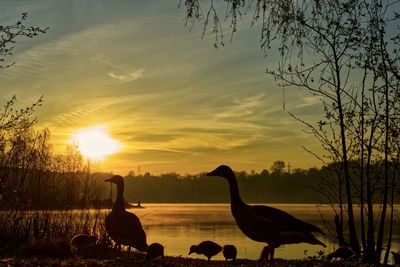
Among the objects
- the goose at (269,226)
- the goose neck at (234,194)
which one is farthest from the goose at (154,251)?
the goose at (269,226)

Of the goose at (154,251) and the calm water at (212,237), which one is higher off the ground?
the goose at (154,251)

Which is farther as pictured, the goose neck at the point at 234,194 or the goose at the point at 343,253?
the goose at the point at 343,253

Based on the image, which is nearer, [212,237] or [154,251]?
[154,251]

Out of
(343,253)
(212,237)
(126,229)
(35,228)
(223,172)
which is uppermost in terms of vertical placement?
(223,172)

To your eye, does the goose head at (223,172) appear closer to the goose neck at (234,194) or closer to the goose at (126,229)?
the goose neck at (234,194)

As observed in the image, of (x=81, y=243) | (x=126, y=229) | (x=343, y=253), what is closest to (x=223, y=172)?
(x=126, y=229)

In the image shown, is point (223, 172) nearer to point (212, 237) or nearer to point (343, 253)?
point (343, 253)

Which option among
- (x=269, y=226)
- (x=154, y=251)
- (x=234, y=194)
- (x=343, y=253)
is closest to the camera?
(x=269, y=226)

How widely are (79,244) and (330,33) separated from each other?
1002 centimetres

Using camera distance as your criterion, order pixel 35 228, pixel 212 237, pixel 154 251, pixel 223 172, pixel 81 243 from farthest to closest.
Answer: pixel 212 237 < pixel 35 228 < pixel 81 243 < pixel 154 251 < pixel 223 172

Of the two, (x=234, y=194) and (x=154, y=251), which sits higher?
(x=234, y=194)

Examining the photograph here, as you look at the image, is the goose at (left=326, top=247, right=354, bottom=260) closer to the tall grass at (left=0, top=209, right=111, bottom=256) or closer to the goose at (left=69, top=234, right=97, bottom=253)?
the goose at (left=69, top=234, right=97, bottom=253)

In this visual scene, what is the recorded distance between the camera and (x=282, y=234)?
413 inches

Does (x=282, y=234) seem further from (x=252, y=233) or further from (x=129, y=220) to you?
(x=129, y=220)
